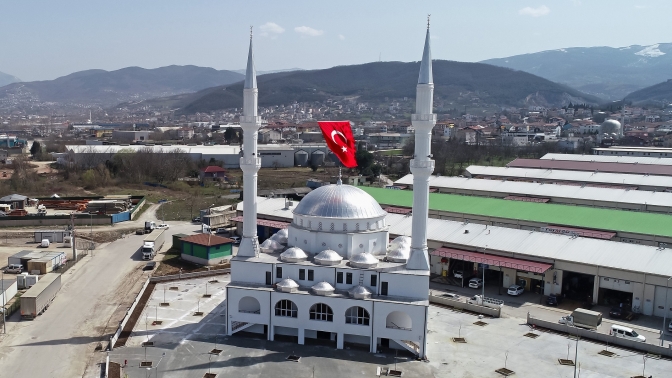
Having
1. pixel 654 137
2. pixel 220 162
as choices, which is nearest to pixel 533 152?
pixel 654 137

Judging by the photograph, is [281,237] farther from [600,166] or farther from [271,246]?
[600,166]

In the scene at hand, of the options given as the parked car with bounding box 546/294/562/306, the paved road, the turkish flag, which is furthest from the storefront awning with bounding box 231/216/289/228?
the parked car with bounding box 546/294/562/306

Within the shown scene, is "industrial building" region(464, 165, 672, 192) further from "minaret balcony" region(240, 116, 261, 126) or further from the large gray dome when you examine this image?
"minaret balcony" region(240, 116, 261, 126)

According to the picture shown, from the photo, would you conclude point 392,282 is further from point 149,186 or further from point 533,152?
point 533,152

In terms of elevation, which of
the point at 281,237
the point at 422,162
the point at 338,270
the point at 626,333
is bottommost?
the point at 626,333

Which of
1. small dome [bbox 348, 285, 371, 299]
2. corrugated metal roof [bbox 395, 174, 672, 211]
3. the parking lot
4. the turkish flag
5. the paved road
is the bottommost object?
the paved road

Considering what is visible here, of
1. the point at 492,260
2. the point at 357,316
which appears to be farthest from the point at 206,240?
the point at 492,260
